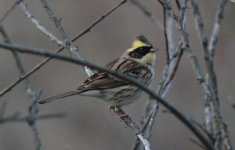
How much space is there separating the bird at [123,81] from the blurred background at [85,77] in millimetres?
2308

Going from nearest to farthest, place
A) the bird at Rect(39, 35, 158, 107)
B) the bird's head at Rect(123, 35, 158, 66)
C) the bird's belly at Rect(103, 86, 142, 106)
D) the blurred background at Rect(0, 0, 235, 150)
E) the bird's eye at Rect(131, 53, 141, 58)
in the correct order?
the bird at Rect(39, 35, 158, 107), the bird's belly at Rect(103, 86, 142, 106), the bird's head at Rect(123, 35, 158, 66), the bird's eye at Rect(131, 53, 141, 58), the blurred background at Rect(0, 0, 235, 150)

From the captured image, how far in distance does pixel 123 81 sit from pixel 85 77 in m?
5.17

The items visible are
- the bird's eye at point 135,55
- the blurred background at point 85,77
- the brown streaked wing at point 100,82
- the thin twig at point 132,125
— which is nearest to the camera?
the thin twig at point 132,125

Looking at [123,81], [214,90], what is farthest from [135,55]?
[214,90]

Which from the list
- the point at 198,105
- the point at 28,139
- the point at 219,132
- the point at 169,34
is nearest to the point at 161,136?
the point at 198,105

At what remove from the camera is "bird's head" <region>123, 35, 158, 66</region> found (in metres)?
7.05

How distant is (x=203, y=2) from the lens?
36.2ft

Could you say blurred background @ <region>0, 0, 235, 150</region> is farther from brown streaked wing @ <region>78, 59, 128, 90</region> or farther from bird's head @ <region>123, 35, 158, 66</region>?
brown streaked wing @ <region>78, 59, 128, 90</region>

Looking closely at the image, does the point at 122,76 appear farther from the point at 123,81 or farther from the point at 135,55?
the point at 135,55

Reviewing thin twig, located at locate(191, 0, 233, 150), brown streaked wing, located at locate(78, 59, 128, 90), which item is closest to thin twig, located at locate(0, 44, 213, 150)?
thin twig, located at locate(191, 0, 233, 150)

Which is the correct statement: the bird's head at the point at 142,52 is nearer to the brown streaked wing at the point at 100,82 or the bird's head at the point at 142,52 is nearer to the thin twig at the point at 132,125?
the brown streaked wing at the point at 100,82

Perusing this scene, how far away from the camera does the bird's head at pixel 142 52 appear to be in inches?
278

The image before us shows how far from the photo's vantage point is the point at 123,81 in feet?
22.5

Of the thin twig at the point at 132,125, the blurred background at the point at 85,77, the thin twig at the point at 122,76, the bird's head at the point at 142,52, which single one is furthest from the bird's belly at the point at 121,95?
the thin twig at the point at 122,76
